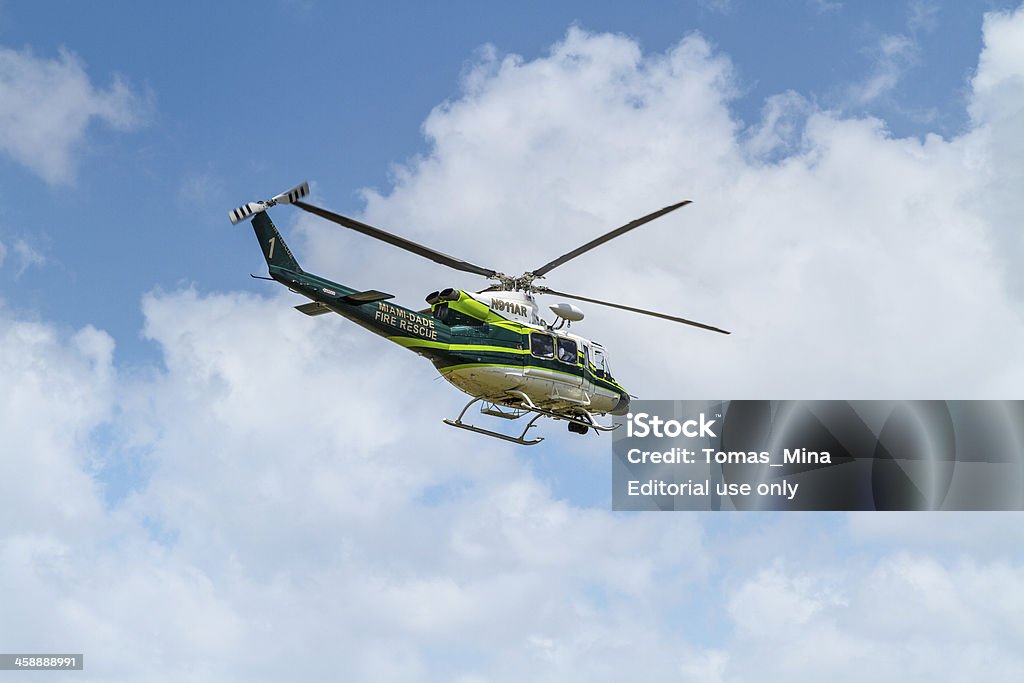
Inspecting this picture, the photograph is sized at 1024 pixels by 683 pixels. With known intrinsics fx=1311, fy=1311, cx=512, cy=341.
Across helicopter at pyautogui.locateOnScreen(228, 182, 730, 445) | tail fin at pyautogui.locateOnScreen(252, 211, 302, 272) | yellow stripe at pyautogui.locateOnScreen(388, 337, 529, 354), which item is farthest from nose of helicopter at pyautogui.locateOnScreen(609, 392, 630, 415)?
tail fin at pyautogui.locateOnScreen(252, 211, 302, 272)

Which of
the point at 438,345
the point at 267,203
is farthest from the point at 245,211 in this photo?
the point at 438,345

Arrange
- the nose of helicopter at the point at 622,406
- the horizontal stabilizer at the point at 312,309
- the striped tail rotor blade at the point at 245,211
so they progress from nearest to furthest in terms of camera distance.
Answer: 1. the striped tail rotor blade at the point at 245,211
2. the horizontal stabilizer at the point at 312,309
3. the nose of helicopter at the point at 622,406

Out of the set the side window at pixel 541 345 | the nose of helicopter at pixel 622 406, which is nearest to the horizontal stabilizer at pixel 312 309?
the side window at pixel 541 345

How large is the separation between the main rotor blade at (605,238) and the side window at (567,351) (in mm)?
2471

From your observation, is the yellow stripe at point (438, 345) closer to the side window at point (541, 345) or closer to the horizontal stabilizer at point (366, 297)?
the side window at point (541, 345)

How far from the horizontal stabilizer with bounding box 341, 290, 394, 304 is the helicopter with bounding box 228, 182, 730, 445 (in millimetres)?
30

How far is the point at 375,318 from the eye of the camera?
130ft

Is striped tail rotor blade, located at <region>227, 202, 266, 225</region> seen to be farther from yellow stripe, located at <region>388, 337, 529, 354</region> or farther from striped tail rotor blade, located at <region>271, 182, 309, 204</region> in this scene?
yellow stripe, located at <region>388, 337, 529, 354</region>

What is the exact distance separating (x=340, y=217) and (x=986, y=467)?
2667 cm

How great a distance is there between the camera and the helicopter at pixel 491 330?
38375 mm

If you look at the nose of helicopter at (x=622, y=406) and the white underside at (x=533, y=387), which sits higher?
the nose of helicopter at (x=622, y=406)

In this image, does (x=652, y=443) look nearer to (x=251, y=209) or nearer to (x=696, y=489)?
(x=696, y=489)

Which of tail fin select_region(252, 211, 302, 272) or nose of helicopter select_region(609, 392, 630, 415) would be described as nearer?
tail fin select_region(252, 211, 302, 272)

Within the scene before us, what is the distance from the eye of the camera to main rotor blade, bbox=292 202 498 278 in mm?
38125
